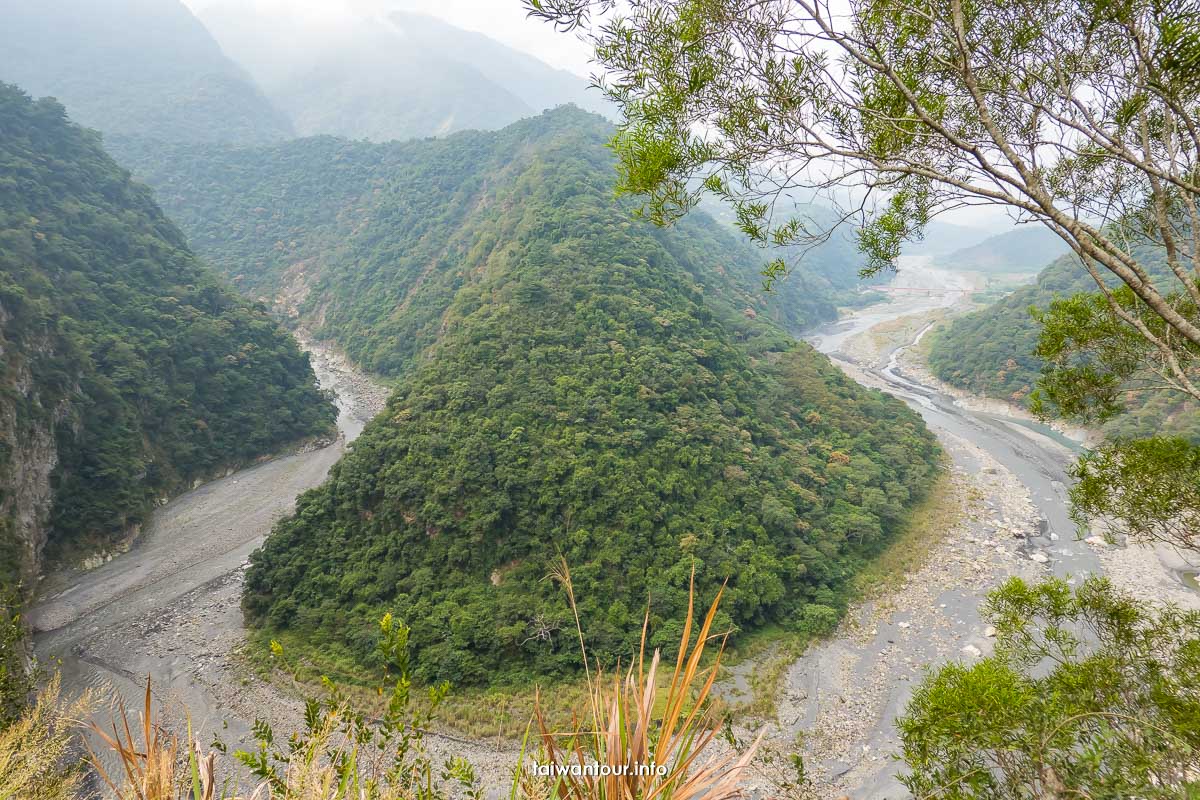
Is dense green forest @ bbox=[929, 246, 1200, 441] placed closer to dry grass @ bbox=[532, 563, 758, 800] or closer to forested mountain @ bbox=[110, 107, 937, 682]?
forested mountain @ bbox=[110, 107, 937, 682]

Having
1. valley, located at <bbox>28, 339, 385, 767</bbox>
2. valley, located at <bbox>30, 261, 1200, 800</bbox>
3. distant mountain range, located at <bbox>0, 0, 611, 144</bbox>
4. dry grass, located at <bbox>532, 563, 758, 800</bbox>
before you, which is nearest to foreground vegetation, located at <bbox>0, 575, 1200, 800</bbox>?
dry grass, located at <bbox>532, 563, 758, 800</bbox>

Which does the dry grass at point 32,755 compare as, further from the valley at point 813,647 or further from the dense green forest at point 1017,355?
the dense green forest at point 1017,355

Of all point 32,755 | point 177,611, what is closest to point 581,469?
point 177,611

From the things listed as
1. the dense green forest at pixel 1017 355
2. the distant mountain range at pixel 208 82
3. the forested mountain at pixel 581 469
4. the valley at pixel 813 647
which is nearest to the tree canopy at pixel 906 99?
the forested mountain at pixel 581 469

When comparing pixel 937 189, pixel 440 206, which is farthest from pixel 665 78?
pixel 440 206

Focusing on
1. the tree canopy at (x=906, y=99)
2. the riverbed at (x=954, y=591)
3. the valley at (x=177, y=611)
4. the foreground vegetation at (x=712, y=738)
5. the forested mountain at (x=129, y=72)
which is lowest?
the riverbed at (x=954, y=591)

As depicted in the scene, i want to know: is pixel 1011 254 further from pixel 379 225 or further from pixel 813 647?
pixel 813 647

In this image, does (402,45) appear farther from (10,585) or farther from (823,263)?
(10,585)
